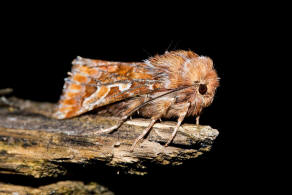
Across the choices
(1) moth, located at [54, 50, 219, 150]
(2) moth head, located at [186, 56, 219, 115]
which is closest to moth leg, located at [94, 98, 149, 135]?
(1) moth, located at [54, 50, 219, 150]

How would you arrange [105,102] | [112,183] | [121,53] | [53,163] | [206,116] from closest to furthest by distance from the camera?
[53,163], [105,102], [112,183], [206,116], [121,53]

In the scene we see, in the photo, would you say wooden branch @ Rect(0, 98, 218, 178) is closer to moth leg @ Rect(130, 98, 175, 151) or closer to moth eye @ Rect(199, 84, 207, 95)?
moth leg @ Rect(130, 98, 175, 151)

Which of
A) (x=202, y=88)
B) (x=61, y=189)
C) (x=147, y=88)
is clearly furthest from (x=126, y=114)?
(x=61, y=189)

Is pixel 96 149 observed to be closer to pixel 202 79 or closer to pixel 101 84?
pixel 101 84

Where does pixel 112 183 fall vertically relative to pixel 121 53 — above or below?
below

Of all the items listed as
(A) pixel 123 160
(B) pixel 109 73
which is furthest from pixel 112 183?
(B) pixel 109 73

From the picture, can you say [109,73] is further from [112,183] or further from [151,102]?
[112,183]
